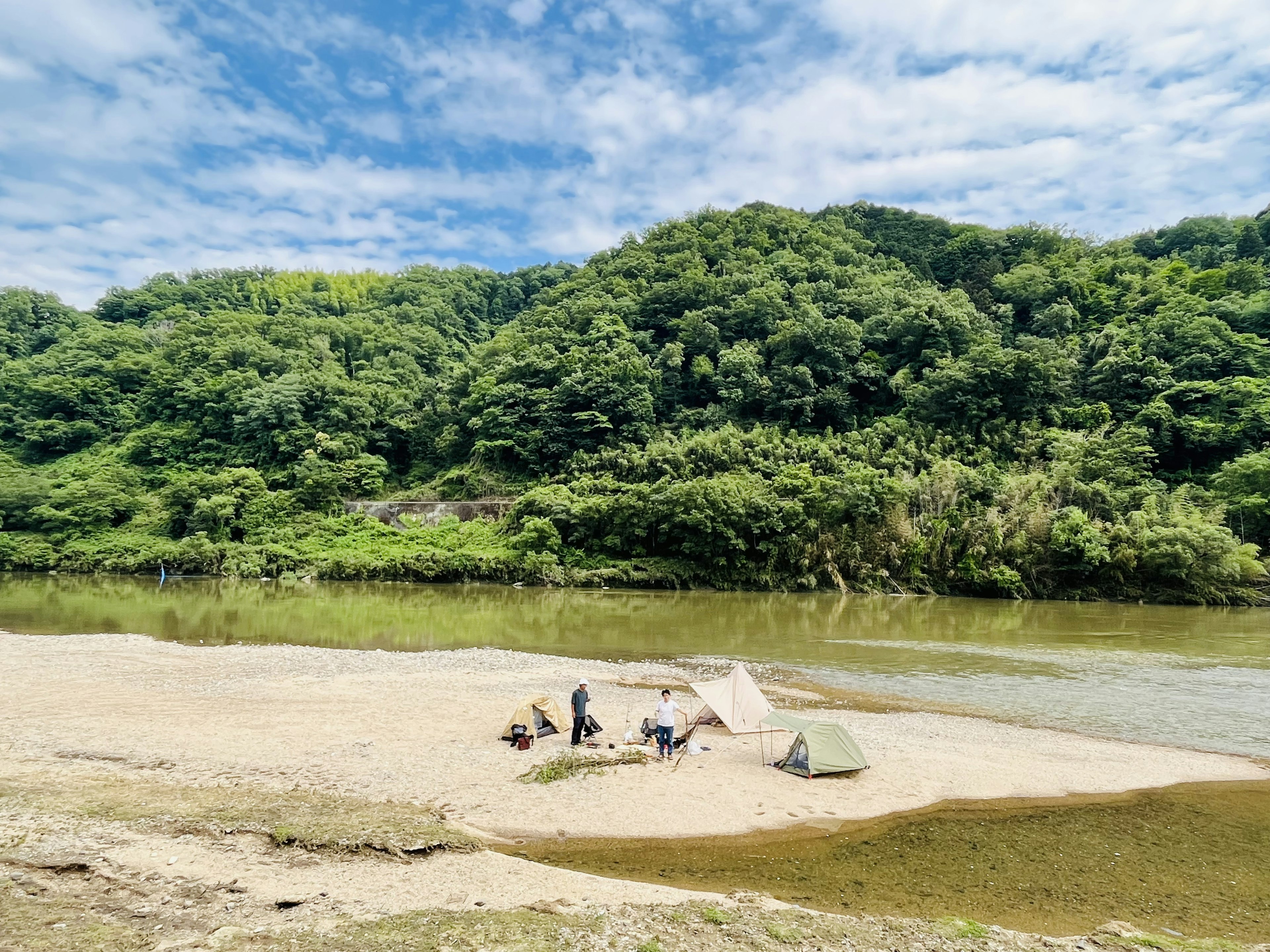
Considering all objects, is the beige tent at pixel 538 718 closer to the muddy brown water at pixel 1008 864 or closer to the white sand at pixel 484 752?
the white sand at pixel 484 752

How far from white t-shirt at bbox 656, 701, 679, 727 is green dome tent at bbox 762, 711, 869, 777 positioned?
6.92 feet

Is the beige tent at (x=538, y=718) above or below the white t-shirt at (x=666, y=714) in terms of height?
below

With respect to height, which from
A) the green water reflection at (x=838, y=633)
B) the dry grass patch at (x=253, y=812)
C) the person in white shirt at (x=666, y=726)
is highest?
the person in white shirt at (x=666, y=726)

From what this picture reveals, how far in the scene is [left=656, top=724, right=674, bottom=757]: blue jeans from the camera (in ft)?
43.4

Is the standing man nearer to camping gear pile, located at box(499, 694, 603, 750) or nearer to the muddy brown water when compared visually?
camping gear pile, located at box(499, 694, 603, 750)

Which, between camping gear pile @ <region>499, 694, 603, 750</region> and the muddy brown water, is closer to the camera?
the muddy brown water

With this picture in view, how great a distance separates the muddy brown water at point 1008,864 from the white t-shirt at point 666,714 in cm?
262

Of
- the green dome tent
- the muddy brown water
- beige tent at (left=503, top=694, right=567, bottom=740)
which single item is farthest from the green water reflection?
beige tent at (left=503, top=694, right=567, bottom=740)

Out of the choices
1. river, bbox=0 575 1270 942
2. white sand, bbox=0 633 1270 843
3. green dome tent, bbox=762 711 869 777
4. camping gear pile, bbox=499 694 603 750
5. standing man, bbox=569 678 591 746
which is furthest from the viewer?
camping gear pile, bbox=499 694 603 750

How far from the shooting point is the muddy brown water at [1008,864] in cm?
862

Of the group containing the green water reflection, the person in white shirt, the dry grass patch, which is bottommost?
the green water reflection

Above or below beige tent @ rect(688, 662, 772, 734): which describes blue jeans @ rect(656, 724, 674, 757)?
below

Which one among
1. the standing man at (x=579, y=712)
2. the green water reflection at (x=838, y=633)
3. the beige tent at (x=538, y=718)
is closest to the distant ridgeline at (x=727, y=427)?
the green water reflection at (x=838, y=633)

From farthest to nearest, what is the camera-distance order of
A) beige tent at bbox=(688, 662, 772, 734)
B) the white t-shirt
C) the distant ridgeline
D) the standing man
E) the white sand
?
the distant ridgeline
beige tent at bbox=(688, 662, 772, 734)
the standing man
the white t-shirt
the white sand
